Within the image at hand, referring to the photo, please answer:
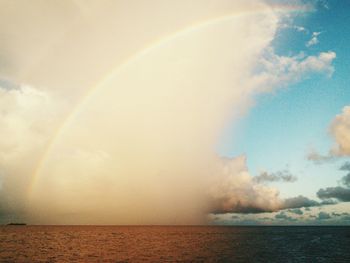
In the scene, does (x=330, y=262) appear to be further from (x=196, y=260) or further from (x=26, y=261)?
(x=26, y=261)

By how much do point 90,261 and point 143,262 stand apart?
10013mm

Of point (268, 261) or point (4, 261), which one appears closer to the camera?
point (4, 261)

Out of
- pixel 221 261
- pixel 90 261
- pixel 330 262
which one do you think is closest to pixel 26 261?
pixel 90 261

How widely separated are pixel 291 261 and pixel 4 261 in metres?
52.7

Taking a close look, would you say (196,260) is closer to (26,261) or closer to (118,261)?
(118,261)

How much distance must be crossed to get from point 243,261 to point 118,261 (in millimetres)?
23068

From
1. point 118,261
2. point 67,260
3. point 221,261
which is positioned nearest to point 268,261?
point 221,261

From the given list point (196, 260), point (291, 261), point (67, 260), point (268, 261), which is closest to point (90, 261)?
point (67, 260)

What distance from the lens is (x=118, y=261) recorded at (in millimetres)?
57406

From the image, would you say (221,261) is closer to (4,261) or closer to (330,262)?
(330,262)

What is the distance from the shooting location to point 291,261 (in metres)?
60.6

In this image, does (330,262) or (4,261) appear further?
(330,262)

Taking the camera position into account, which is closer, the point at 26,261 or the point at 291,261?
the point at 26,261

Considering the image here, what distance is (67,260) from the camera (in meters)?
58.9
